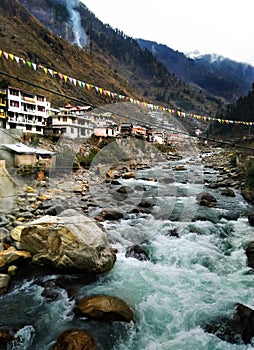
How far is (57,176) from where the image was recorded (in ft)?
63.1

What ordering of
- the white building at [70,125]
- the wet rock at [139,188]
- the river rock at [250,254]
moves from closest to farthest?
1. the river rock at [250,254]
2. the wet rock at [139,188]
3. the white building at [70,125]

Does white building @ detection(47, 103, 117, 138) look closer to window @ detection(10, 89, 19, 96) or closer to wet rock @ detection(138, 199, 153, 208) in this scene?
window @ detection(10, 89, 19, 96)

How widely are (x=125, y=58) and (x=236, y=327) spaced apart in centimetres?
15782

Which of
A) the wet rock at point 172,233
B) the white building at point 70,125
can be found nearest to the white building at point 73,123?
the white building at point 70,125

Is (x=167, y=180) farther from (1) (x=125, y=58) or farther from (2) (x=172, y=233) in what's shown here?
(1) (x=125, y=58)

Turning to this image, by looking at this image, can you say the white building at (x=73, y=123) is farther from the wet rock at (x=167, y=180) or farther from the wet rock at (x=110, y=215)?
the wet rock at (x=110, y=215)

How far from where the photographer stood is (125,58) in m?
147

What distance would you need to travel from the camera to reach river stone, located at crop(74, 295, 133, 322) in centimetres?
514

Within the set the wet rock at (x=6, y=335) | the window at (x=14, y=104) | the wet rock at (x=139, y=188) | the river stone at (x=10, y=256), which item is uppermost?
the window at (x=14, y=104)

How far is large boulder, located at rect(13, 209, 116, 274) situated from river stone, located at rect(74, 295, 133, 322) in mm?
1282

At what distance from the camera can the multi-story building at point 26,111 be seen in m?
25.6

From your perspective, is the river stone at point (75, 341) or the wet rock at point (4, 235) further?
the wet rock at point (4, 235)

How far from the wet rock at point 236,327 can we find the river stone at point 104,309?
5.40 ft

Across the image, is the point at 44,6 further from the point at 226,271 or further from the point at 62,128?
the point at 226,271
